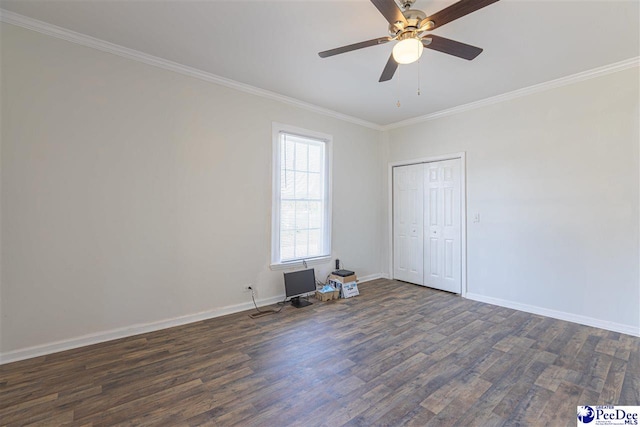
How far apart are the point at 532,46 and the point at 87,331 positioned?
4.92m

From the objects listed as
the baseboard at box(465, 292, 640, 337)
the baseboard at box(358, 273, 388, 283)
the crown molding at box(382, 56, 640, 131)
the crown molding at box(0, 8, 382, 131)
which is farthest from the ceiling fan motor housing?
the baseboard at box(358, 273, 388, 283)

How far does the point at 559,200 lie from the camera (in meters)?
3.37

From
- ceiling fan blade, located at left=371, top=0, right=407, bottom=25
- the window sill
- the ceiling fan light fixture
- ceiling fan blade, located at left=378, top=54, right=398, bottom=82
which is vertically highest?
ceiling fan blade, located at left=371, top=0, right=407, bottom=25

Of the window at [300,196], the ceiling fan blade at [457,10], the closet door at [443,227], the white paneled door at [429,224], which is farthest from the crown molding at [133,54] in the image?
the ceiling fan blade at [457,10]

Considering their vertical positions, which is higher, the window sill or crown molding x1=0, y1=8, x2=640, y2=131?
crown molding x1=0, y1=8, x2=640, y2=131

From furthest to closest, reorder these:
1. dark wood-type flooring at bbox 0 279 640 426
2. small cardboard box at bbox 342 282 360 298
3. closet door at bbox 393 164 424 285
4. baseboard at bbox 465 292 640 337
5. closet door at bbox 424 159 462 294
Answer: closet door at bbox 393 164 424 285 → closet door at bbox 424 159 462 294 → small cardboard box at bbox 342 282 360 298 → baseboard at bbox 465 292 640 337 → dark wood-type flooring at bbox 0 279 640 426

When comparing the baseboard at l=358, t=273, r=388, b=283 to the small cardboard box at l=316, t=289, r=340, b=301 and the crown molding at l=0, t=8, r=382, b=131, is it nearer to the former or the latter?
the small cardboard box at l=316, t=289, r=340, b=301

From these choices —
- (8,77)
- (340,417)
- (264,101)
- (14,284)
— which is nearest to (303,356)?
(340,417)

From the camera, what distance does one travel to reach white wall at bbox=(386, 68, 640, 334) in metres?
3.00

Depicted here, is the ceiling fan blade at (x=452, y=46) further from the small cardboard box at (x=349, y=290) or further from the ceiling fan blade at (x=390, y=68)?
the small cardboard box at (x=349, y=290)

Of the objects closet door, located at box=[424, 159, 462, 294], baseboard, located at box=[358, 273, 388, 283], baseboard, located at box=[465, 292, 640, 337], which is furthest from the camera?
baseboard, located at box=[358, 273, 388, 283]

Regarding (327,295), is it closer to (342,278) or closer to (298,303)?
(342,278)

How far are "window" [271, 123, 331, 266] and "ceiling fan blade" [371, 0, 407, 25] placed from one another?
2.29 meters

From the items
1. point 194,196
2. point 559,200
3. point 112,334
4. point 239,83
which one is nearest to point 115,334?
point 112,334
